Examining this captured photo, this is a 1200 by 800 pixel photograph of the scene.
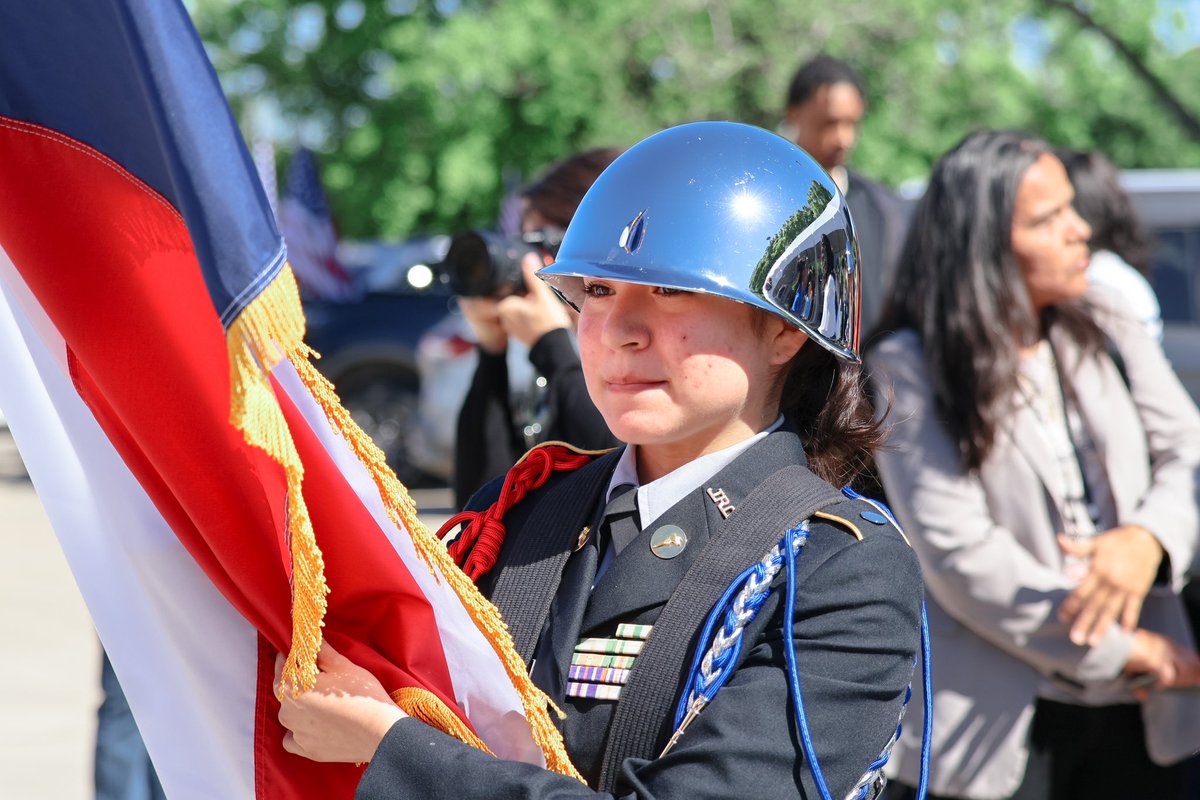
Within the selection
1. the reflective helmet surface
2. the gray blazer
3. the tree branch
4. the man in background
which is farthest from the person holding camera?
the tree branch

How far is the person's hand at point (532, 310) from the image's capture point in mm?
2924

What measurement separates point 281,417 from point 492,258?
155 cm

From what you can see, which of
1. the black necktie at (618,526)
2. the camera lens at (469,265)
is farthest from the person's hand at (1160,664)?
the black necktie at (618,526)

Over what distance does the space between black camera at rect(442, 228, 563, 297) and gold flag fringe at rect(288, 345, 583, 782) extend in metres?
1.34

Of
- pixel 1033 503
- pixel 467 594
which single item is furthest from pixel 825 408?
pixel 1033 503

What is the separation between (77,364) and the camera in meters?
1.58

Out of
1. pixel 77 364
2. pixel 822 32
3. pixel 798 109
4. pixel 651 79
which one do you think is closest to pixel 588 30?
pixel 651 79

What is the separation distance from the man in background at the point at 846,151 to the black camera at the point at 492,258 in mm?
1417

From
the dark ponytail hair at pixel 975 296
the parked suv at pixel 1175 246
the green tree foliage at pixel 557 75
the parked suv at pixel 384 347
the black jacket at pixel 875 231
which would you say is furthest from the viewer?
the green tree foliage at pixel 557 75

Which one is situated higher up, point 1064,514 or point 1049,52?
point 1064,514

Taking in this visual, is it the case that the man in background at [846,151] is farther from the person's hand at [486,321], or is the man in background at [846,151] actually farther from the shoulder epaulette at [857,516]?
the shoulder epaulette at [857,516]

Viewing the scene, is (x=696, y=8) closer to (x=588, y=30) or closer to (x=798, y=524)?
(x=588, y=30)

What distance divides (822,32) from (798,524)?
13241mm

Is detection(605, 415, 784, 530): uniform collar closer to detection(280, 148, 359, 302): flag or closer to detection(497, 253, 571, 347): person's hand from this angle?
detection(497, 253, 571, 347): person's hand
